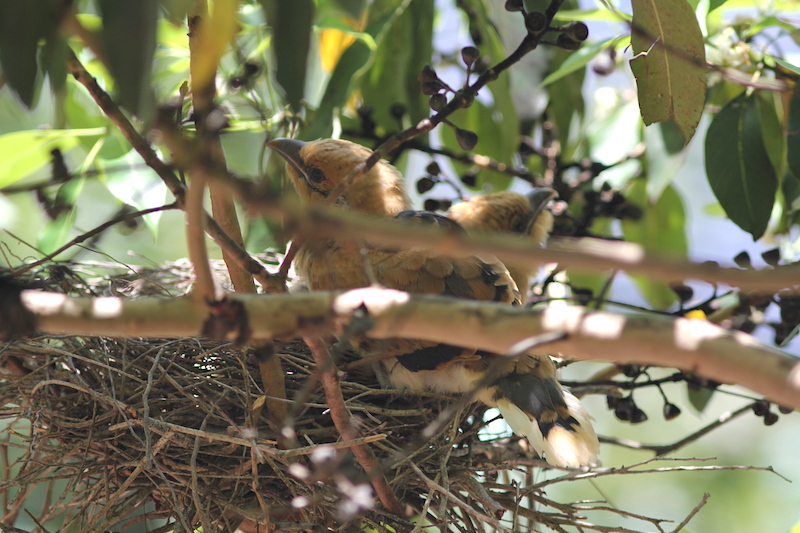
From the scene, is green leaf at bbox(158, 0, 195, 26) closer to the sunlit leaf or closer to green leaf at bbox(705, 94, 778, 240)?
the sunlit leaf

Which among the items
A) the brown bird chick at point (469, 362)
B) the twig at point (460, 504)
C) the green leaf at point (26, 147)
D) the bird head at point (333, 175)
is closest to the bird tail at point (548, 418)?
the brown bird chick at point (469, 362)

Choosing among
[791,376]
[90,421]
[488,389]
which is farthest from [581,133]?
[791,376]

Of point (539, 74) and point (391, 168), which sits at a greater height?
point (539, 74)

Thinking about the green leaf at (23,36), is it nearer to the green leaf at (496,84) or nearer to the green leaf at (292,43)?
the green leaf at (292,43)

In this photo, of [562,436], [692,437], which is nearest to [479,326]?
[562,436]

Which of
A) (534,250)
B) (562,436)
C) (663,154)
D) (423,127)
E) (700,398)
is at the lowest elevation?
(700,398)

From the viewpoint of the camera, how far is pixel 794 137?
1.81 m

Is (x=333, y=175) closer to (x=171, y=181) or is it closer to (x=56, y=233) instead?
(x=56, y=233)

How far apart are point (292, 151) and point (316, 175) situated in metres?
0.10

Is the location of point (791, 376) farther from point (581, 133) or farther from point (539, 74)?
point (581, 133)

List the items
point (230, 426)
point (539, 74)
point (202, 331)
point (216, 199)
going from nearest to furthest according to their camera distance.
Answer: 1. point (202, 331)
2. point (216, 199)
3. point (230, 426)
4. point (539, 74)

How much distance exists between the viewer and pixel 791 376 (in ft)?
2.24

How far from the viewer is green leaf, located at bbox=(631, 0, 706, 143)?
1458 millimetres

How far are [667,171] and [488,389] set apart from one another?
0.82m
